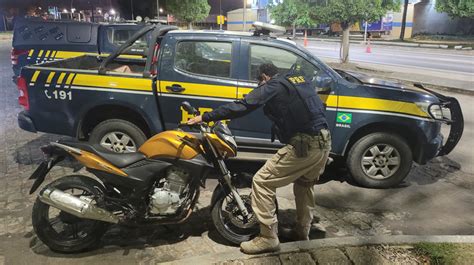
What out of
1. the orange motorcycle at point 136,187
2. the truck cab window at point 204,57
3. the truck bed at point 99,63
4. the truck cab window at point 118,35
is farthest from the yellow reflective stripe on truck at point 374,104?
the truck cab window at point 118,35

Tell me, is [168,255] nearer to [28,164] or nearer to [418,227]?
[418,227]

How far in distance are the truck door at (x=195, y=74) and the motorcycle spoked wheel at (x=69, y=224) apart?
198cm

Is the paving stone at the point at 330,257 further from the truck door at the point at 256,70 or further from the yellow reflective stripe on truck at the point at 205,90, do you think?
the yellow reflective stripe on truck at the point at 205,90

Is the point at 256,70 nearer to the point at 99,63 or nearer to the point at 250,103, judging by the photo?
the point at 250,103

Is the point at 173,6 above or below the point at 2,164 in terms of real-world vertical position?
above

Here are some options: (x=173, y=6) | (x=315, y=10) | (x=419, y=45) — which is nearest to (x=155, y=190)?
(x=315, y=10)

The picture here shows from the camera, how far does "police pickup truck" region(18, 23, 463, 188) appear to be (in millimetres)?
5387

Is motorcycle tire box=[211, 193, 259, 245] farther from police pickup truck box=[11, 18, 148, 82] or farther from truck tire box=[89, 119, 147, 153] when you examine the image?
police pickup truck box=[11, 18, 148, 82]

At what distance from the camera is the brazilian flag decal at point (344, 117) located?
212 inches

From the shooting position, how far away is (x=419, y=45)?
113 ft

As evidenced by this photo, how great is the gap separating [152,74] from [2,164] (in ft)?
8.30

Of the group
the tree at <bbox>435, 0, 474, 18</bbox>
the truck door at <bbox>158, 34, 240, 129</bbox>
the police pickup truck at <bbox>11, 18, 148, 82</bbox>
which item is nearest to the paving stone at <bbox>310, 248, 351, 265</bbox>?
the truck door at <bbox>158, 34, 240, 129</bbox>

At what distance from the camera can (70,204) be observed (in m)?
3.65

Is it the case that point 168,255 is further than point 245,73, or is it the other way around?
point 245,73
